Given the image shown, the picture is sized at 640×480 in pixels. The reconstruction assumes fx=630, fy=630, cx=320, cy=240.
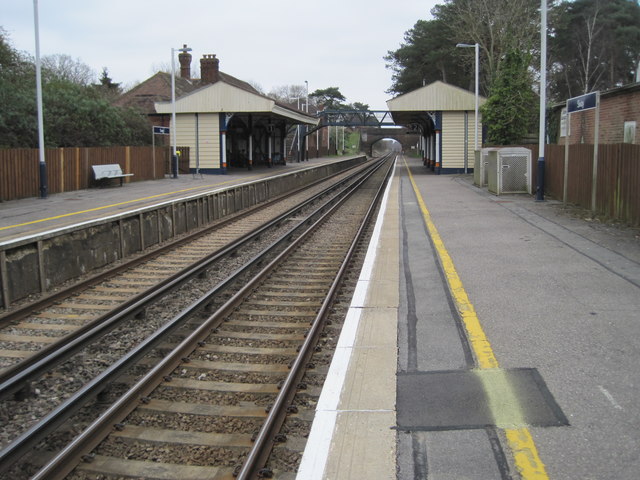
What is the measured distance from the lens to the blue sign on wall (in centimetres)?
1485

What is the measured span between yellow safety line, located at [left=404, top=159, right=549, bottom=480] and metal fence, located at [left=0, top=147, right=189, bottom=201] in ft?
47.5

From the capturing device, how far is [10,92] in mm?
24375

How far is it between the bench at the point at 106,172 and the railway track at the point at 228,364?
52.4ft

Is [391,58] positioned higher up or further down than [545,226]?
higher up

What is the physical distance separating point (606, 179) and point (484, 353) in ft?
33.0

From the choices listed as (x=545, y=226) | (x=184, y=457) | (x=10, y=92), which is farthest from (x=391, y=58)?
(x=184, y=457)

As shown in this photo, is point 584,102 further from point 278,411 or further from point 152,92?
point 152,92

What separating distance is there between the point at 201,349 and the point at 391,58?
71151mm

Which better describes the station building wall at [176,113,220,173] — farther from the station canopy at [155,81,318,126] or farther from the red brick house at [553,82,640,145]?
the red brick house at [553,82,640,145]

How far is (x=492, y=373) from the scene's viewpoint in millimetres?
5043

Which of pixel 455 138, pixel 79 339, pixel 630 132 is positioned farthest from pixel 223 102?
pixel 79 339

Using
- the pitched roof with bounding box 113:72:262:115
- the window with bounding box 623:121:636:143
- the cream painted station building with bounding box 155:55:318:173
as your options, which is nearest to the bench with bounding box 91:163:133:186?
the cream painted station building with bounding box 155:55:318:173

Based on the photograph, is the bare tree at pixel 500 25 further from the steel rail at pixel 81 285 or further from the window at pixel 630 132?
the steel rail at pixel 81 285

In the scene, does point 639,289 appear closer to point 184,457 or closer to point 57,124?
point 184,457
